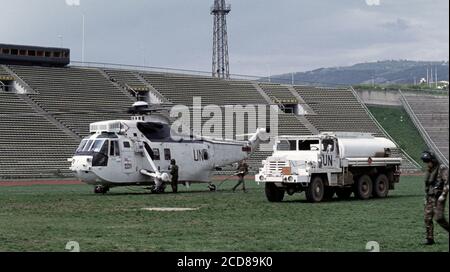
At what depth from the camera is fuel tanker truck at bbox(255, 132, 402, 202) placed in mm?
24297

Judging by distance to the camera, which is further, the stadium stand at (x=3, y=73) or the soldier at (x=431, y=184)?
the stadium stand at (x=3, y=73)

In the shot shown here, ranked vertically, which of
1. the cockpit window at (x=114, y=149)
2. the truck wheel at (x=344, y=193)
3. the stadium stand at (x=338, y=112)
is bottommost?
the truck wheel at (x=344, y=193)

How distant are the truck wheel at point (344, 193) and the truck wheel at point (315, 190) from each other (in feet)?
7.40

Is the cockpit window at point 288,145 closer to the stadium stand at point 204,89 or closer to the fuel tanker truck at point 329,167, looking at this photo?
the fuel tanker truck at point 329,167

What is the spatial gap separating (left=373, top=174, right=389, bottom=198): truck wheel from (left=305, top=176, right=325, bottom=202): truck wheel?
3031 mm

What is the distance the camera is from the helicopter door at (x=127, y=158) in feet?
98.6

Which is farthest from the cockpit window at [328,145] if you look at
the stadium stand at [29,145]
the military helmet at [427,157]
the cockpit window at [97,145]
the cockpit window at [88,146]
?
the stadium stand at [29,145]

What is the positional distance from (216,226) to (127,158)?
47.8ft

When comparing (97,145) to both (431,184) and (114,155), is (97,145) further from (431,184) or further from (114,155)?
(431,184)

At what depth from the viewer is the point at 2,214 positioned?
64.9 ft

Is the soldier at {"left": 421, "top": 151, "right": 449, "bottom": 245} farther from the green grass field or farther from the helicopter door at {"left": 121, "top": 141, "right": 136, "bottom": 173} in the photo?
the helicopter door at {"left": 121, "top": 141, "right": 136, "bottom": 173}

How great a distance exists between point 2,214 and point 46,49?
160 feet

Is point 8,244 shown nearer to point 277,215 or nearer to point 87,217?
point 87,217

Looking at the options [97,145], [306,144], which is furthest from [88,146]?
[306,144]
